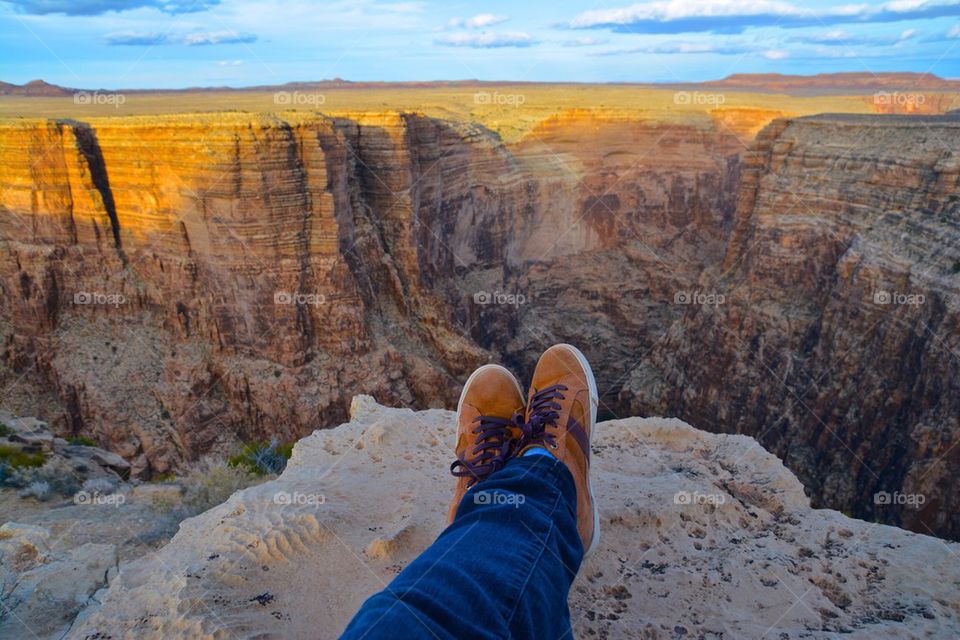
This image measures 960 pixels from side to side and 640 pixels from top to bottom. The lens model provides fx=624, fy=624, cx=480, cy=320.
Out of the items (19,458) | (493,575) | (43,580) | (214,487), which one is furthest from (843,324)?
(19,458)

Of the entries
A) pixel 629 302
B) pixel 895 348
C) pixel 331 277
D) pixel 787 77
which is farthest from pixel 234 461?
pixel 787 77

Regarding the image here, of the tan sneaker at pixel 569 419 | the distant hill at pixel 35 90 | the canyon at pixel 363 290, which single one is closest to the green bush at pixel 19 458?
the tan sneaker at pixel 569 419

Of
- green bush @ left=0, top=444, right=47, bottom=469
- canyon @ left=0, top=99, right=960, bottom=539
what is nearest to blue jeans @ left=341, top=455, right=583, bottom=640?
green bush @ left=0, top=444, right=47, bottom=469

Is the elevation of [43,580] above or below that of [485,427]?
below

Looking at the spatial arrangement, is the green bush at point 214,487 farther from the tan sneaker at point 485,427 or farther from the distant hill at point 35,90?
the distant hill at point 35,90

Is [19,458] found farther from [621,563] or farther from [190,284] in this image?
[190,284]
